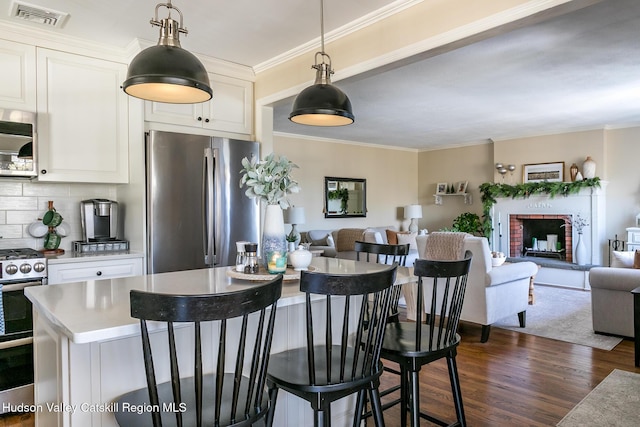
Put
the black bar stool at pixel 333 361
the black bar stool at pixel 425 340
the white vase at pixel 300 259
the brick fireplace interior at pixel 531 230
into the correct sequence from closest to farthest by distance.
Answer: the black bar stool at pixel 333 361 → the black bar stool at pixel 425 340 → the white vase at pixel 300 259 → the brick fireplace interior at pixel 531 230

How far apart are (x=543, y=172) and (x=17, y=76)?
7.50 meters

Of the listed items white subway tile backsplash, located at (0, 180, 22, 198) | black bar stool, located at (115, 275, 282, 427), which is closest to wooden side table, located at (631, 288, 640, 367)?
black bar stool, located at (115, 275, 282, 427)

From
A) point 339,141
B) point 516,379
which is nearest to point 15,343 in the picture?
point 516,379

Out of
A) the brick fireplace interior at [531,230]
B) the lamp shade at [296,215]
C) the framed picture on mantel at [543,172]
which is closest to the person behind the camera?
the lamp shade at [296,215]

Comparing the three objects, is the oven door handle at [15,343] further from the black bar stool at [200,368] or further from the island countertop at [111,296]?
the black bar stool at [200,368]

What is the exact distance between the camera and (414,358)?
182 centimetres

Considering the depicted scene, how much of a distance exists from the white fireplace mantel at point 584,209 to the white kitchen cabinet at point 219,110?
569 cm

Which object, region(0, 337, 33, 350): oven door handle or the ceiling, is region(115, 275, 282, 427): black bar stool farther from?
the ceiling

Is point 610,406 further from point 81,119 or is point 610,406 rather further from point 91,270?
point 81,119

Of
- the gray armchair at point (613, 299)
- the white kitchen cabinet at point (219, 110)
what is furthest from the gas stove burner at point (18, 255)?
the gray armchair at point (613, 299)

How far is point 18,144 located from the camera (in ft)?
9.68

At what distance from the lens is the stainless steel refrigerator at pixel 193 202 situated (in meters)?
3.20

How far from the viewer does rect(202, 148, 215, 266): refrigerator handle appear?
11.1 ft

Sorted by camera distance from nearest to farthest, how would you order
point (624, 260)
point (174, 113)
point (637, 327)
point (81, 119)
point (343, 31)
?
point (343, 31) < point (81, 119) < point (637, 327) < point (174, 113) < point (624, 260)
